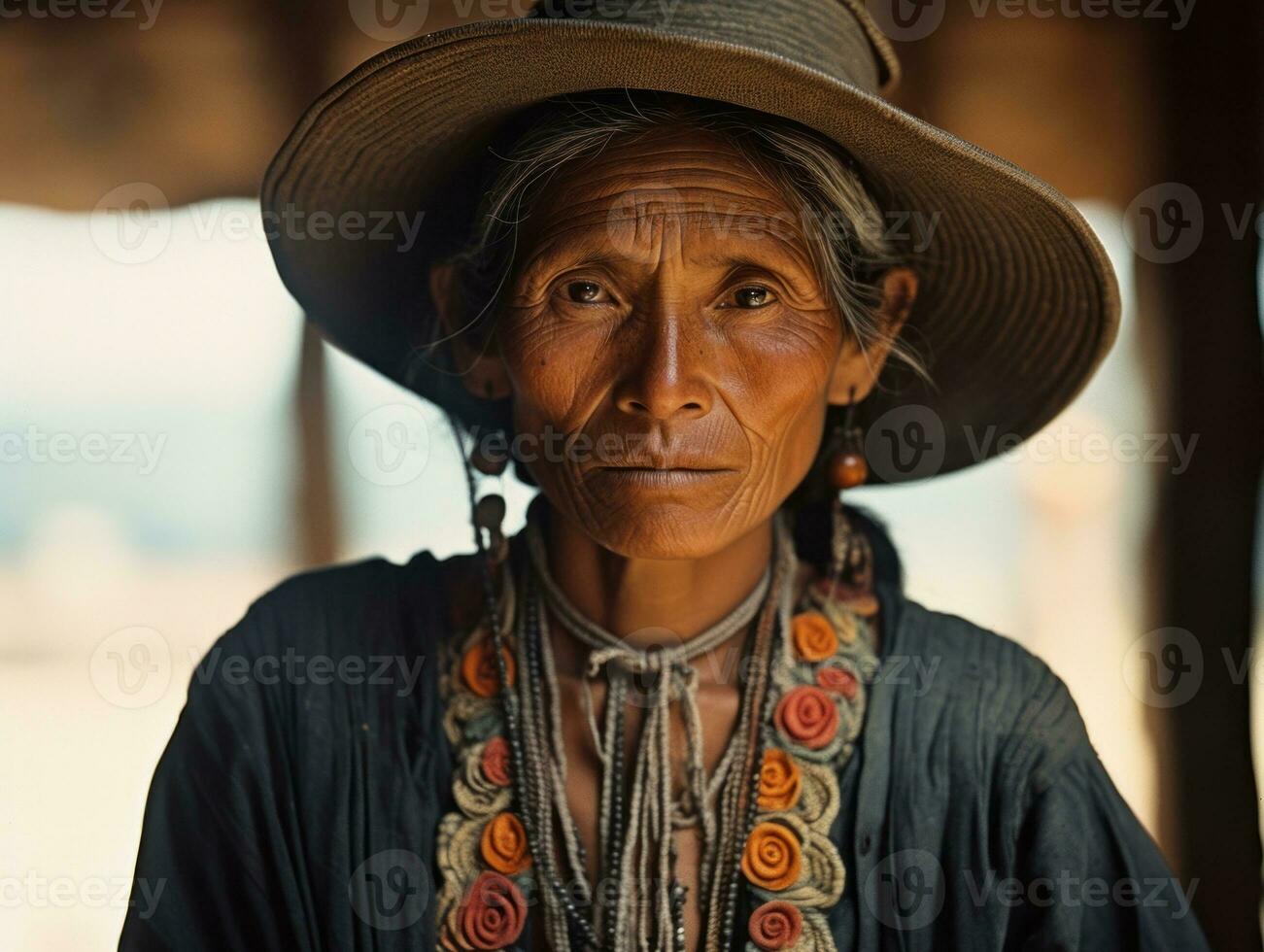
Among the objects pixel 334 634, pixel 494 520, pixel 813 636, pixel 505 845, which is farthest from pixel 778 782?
pixel 334 634

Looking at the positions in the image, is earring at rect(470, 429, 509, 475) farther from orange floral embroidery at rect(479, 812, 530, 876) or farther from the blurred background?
the blurred background

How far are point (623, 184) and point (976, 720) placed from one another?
0.66 m

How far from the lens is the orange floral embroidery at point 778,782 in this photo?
132 cm

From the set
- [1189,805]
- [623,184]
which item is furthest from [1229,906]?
[623,184]

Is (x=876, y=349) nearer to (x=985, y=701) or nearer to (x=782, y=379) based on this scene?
(x=782, y=379)

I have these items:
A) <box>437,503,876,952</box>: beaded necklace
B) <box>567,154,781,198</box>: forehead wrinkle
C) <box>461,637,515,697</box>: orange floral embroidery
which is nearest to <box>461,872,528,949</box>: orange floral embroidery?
<box>437,503,876,952</box>: beaded necklace

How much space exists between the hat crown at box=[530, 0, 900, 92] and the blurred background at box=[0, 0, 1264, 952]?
83 centimetres

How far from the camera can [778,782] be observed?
133 centimetres

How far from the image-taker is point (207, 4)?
2.06 metres

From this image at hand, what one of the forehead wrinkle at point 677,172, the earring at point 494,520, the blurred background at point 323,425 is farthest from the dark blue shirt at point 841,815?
the blurred background at point 323,425

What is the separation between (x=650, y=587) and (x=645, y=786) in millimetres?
208

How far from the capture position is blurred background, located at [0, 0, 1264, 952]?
6.50ft

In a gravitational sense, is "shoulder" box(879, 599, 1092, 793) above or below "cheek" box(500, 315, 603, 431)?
below

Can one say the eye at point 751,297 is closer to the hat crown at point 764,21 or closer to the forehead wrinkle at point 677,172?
the forehead wrinkle at point 677,172
